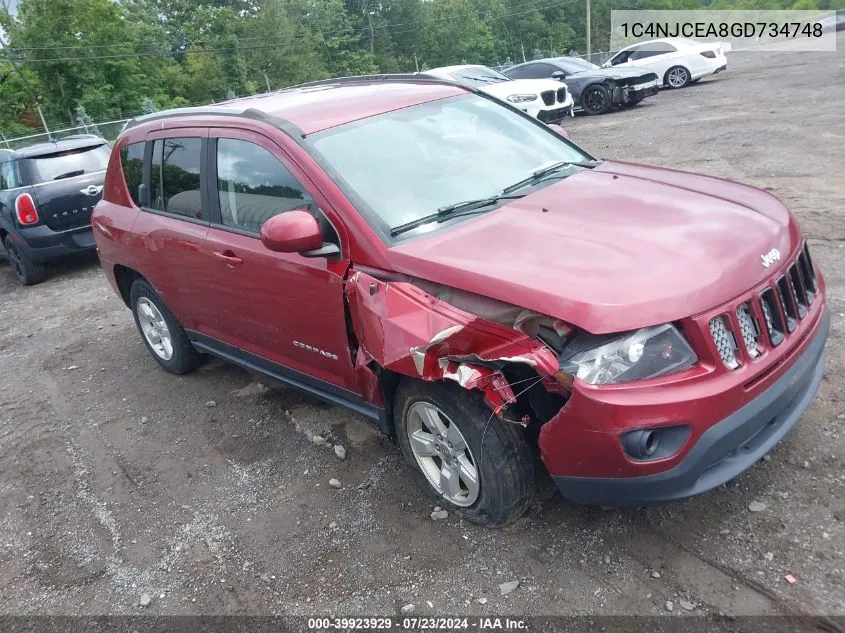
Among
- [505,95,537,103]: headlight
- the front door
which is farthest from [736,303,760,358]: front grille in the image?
Result: [505,95,537,103]: headlight

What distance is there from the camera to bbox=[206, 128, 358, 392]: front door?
11.3ft

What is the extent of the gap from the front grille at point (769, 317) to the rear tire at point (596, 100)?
14568mm

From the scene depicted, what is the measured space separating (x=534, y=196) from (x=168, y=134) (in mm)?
2523

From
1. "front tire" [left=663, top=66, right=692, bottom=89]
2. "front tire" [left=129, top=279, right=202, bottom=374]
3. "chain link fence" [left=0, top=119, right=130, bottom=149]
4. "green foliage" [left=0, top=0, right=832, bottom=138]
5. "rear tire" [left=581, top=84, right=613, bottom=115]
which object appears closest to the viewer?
"front tire" [left=129, top=279, right=202, bottom=374]

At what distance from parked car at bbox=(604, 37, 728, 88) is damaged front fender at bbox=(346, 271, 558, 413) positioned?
59.5 ft

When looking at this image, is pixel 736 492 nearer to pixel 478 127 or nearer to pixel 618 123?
pixel 478 127

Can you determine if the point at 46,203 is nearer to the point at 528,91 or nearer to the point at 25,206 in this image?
the point at 25,206

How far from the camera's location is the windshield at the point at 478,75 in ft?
49.5

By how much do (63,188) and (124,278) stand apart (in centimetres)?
416

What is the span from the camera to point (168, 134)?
4551mm

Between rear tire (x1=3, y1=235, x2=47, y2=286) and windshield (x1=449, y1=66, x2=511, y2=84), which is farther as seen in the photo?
windshield (x1=449, y1=66, x2=511, y2=84)

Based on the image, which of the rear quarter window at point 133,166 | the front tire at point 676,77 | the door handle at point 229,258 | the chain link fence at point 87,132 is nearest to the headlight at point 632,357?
the door handle at point 229,258

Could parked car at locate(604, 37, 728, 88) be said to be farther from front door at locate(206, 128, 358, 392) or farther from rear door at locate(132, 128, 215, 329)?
front door at locate(206, 128, 358, 392)

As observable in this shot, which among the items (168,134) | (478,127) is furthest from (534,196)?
(168,134)
